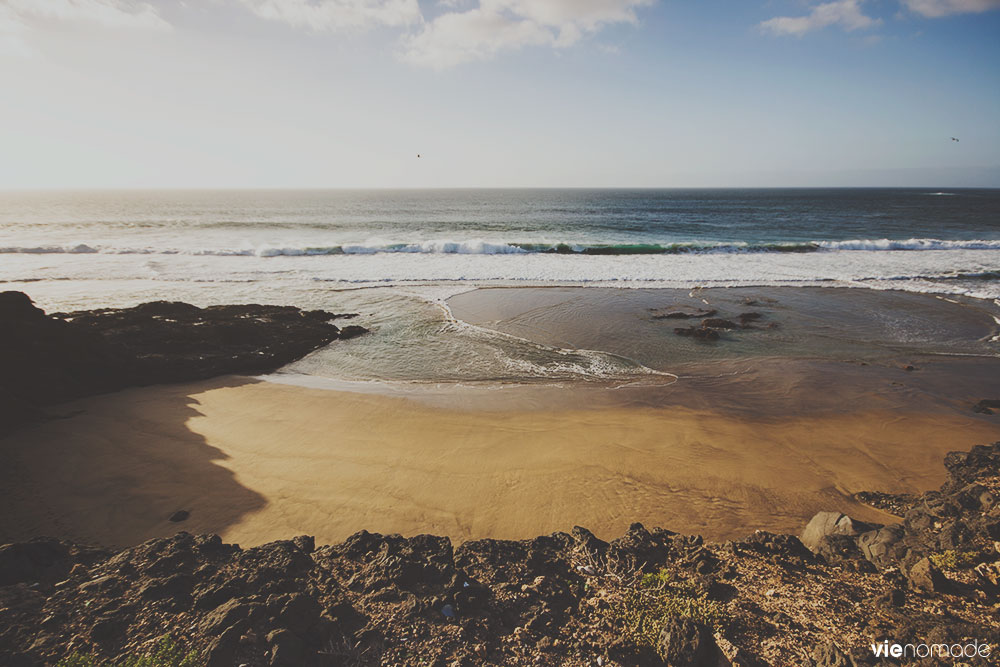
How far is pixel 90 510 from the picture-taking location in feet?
17.1

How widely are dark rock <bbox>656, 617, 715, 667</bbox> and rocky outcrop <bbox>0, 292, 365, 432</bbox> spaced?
389 inches

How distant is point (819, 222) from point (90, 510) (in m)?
62.2

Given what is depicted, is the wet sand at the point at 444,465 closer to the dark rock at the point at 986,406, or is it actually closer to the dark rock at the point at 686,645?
the dark rock at the point at 986,406

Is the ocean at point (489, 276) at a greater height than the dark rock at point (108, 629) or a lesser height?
greater

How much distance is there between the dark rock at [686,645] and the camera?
108 inches

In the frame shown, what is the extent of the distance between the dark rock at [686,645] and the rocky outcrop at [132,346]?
32.4 feet

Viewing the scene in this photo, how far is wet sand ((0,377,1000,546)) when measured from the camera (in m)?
5.14

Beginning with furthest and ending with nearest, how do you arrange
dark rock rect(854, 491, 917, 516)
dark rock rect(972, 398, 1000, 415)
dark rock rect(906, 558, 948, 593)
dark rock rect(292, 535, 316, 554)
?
dark rock rect(972, 398, 1000, 415)
dark rock rect(854, 491, 917, 516)
dark rock rect(292, 535, 316, 554)
dark rock rect(906, 558, 948, 593)

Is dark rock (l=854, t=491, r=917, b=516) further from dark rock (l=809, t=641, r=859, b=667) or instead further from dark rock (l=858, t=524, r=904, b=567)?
dark rock (l=809, t=641, r=859, b=667)

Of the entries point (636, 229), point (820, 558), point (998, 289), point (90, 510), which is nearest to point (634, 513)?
point (820, 558)

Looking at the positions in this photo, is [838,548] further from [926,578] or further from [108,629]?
[108,629]

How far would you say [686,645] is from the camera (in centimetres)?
279

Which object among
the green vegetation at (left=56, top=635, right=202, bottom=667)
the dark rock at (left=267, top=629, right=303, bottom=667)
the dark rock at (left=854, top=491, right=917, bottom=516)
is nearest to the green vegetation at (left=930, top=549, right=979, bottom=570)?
the dark rock at (left=854, top=491, right=917, bottom=516)

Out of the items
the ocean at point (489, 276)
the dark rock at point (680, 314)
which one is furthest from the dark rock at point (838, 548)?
the dark rock at point (680, 314)
